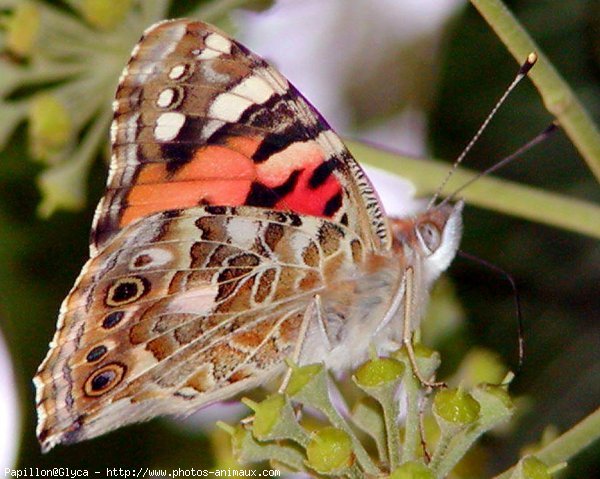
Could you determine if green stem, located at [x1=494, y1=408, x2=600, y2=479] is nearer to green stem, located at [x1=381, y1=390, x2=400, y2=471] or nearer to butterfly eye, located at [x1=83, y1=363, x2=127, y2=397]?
green stem, located at [x1=381, y1=390, x2=400, y2=471]

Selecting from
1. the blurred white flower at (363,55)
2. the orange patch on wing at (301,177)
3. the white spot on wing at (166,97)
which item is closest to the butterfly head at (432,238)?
the orange patch on wing at (301,177)

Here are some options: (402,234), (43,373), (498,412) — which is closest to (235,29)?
(402,234)

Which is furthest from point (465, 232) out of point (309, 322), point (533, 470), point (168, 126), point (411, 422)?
point (533, 470)

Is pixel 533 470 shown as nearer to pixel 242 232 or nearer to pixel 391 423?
pixel 391 423

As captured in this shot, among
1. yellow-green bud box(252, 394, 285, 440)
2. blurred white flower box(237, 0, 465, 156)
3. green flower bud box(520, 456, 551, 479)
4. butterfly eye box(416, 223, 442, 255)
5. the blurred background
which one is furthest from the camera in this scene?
blurred white flower box(237, 0, 465, 156)

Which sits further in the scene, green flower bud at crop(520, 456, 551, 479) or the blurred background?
the blurred background

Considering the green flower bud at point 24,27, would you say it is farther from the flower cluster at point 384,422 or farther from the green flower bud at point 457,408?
the green flower bud at point 457,408

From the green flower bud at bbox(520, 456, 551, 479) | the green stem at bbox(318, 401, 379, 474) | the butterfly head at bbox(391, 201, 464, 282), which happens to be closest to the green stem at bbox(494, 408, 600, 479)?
the green flower bud at bbox(520, 456, 551, 479)
